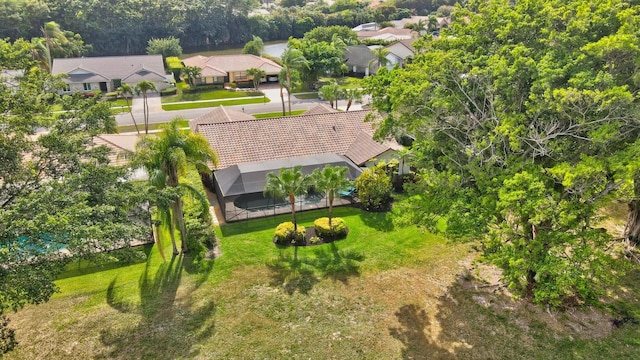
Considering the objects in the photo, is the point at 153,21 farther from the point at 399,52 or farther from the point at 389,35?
the point at 399,52

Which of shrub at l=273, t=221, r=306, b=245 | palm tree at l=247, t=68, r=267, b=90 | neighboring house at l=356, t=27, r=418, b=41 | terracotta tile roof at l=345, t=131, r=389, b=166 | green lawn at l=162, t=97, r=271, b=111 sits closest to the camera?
shrub at l=273, t=221, r=306, b=245

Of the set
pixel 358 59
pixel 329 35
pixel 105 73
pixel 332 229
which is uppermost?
pixel 329 35

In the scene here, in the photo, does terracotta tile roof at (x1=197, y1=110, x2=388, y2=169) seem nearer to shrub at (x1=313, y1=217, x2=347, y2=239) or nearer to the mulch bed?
the mulch bed

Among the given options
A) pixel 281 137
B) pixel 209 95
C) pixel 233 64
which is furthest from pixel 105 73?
A: pixel 281 137

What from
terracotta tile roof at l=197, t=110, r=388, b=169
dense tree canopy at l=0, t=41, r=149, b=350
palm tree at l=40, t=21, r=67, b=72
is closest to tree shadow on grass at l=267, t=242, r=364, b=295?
dense tree canopy at l=0, t=41, r=149, b=350

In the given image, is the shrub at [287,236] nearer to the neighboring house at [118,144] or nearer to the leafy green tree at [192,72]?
the neighboring house at [118,144]
